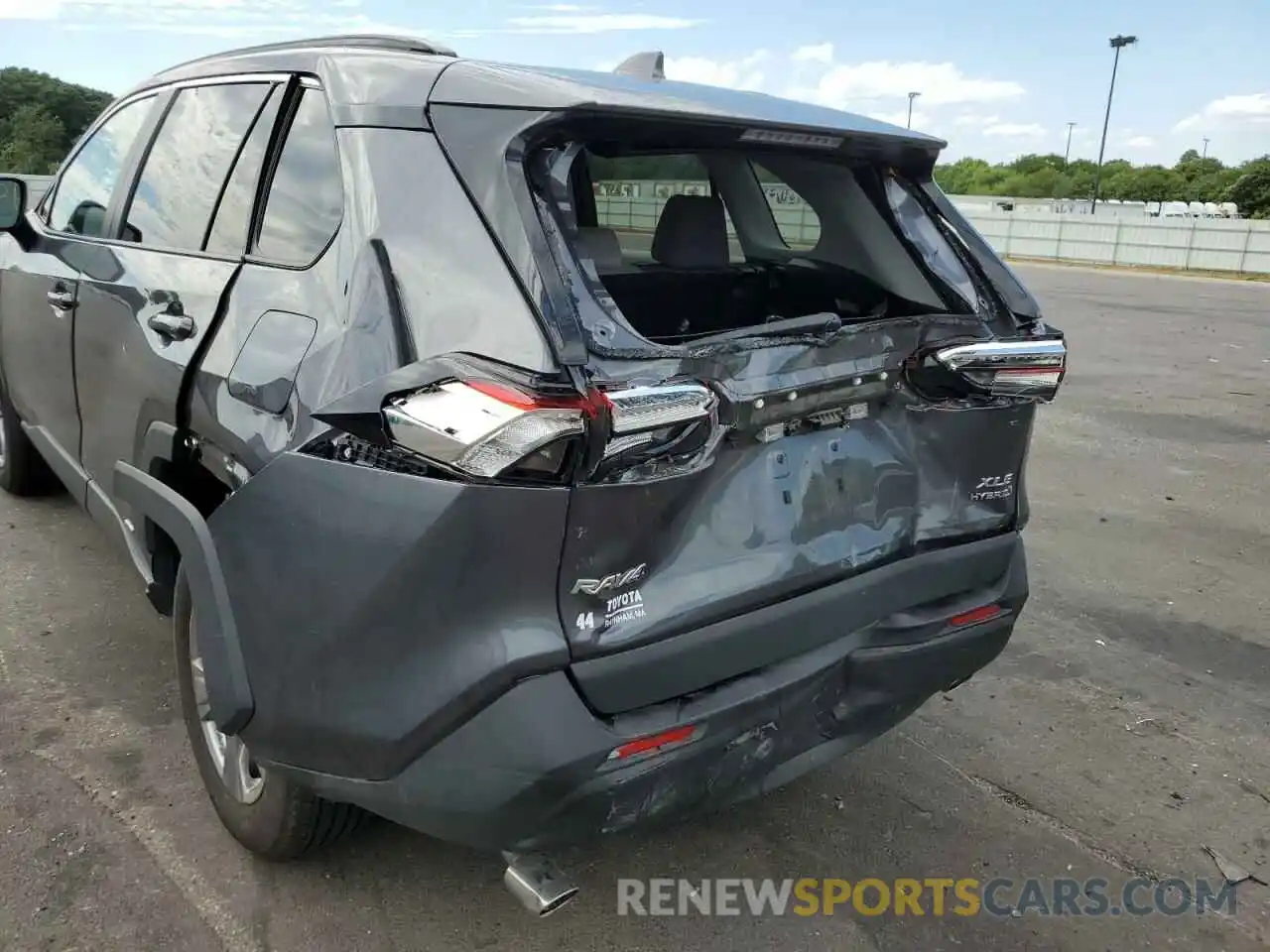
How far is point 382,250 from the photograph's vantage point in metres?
2.00

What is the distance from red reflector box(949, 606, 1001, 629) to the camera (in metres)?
2.58

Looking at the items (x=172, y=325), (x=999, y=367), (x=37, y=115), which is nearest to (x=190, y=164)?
(x=172, y=325)

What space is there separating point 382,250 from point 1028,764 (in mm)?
2533

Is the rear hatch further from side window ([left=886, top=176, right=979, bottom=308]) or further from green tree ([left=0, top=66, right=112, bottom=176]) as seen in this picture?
green tree ([left=0, top=66, right=112, bottom=176])

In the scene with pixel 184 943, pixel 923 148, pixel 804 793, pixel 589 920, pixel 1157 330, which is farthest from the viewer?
pixel 1157 330

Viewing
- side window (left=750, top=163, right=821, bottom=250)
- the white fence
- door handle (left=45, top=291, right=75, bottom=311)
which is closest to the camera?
side window (left=750, top=163, right=821, bottom=250)

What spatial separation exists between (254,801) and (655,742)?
1.12m

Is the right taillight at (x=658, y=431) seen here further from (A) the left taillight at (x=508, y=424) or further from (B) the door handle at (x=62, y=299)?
(B) the door handle at (x=62, y=299)

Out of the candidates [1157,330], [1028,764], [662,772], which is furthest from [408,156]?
[1157,330]

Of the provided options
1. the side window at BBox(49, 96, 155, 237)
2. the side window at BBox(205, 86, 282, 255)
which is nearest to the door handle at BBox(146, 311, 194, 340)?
the side window at BBox(205, 86, 282, 255)

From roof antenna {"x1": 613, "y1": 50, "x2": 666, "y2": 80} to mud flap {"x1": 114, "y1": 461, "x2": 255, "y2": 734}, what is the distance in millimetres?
1547

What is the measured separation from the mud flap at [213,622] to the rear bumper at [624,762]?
0.53ft

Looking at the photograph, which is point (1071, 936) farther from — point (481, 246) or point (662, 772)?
point (481, 246)

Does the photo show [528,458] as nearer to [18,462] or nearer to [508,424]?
[508,424]
